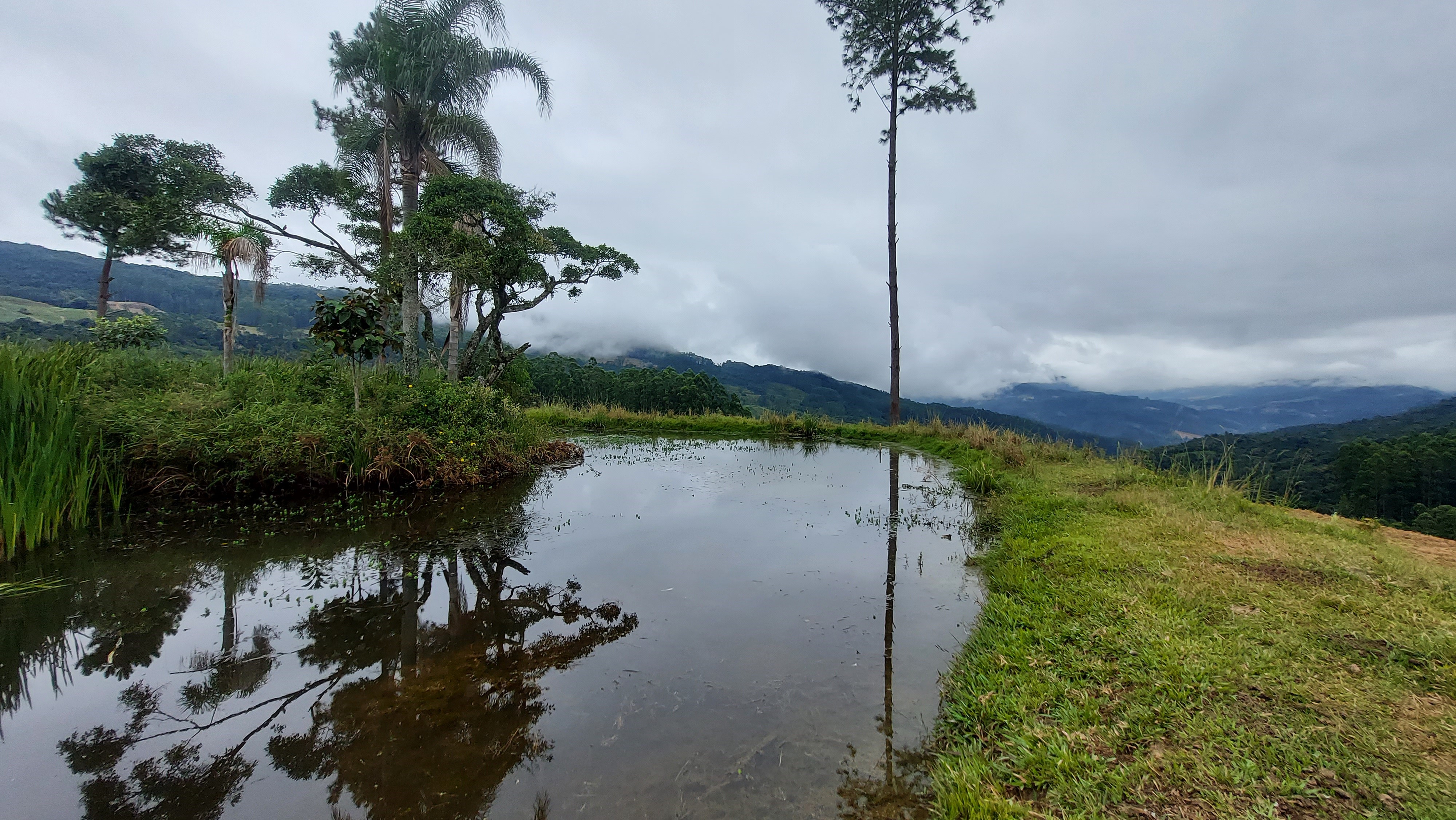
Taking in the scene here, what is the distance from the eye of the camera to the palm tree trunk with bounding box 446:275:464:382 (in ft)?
40.3

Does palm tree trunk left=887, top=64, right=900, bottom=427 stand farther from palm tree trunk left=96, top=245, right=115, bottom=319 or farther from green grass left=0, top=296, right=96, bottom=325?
green grass left=0, top=296, right=96, bottom=325

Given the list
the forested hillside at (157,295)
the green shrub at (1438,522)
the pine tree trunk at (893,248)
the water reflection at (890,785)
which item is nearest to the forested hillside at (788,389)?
the forested hillside at (157,295)

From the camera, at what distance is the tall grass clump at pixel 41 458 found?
15.5ft

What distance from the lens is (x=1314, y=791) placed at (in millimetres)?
1976

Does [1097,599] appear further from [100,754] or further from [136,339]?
[136,339]

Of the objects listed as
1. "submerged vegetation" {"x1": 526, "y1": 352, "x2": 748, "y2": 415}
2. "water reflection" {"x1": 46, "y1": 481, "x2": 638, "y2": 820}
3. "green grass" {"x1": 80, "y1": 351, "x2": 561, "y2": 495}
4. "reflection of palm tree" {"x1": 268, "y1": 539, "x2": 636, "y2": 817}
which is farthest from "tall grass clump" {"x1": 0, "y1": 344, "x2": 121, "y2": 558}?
"submerged vegetation" {"x1": 526, "y1": 352, "x2": 748, "y2": 415}

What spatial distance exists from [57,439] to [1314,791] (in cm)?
977

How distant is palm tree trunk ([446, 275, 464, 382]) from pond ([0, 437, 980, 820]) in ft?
21.1

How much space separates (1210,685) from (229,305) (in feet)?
53.2

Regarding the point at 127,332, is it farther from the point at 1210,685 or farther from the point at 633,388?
the point at 633,388

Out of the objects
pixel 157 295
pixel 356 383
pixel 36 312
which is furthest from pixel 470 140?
pixel 157 295

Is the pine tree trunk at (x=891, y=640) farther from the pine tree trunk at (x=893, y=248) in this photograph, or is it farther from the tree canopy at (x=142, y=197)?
the tree canopy at (x=142, y=197)

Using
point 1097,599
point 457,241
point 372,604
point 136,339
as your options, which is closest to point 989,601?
point 1097,599

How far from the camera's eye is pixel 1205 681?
2730mm
